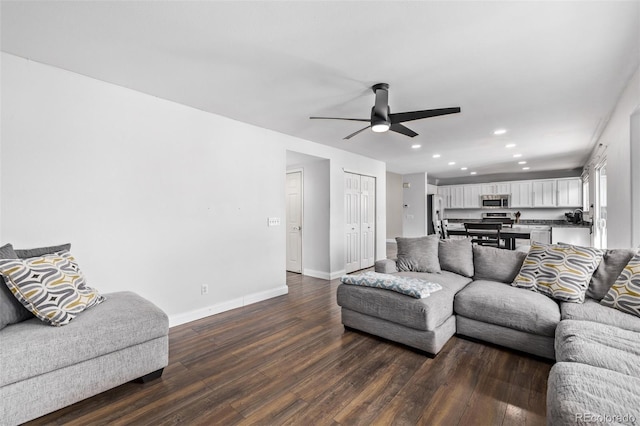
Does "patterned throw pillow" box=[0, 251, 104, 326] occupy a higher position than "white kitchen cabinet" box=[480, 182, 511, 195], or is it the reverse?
"white kitchen cabinet" box=[480, 182, 511, 195]

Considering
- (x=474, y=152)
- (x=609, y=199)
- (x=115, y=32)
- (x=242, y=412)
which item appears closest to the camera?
(x=242, y=412)

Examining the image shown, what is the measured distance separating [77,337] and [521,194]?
10761mm

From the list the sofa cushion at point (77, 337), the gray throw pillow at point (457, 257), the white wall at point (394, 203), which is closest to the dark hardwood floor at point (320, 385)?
the sofa cushion at point (77, 337)

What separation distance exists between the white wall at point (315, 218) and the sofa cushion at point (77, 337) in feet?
10.9

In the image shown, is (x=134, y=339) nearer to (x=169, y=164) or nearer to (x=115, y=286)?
(x=115, y=286)

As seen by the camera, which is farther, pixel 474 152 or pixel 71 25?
pixel 474 152

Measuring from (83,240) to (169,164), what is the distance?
1.07 m

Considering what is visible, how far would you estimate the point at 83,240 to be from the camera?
2574 mm

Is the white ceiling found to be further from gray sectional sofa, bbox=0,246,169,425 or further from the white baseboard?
the white baseboard

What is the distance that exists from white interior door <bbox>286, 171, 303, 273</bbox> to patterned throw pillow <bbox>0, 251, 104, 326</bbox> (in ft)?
12.5

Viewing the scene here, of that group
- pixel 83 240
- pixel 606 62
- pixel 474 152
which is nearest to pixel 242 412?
pixel 83 240

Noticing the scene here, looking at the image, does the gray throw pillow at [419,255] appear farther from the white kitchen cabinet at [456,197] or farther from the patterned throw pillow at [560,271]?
the white kitchen cabinet at [456,197]

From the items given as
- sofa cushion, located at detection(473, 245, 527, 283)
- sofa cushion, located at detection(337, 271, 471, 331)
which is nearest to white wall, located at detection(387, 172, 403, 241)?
sofa cushion, located at detection(473, 245, 527, 283)

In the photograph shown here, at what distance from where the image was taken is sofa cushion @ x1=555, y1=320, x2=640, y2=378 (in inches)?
57.1
